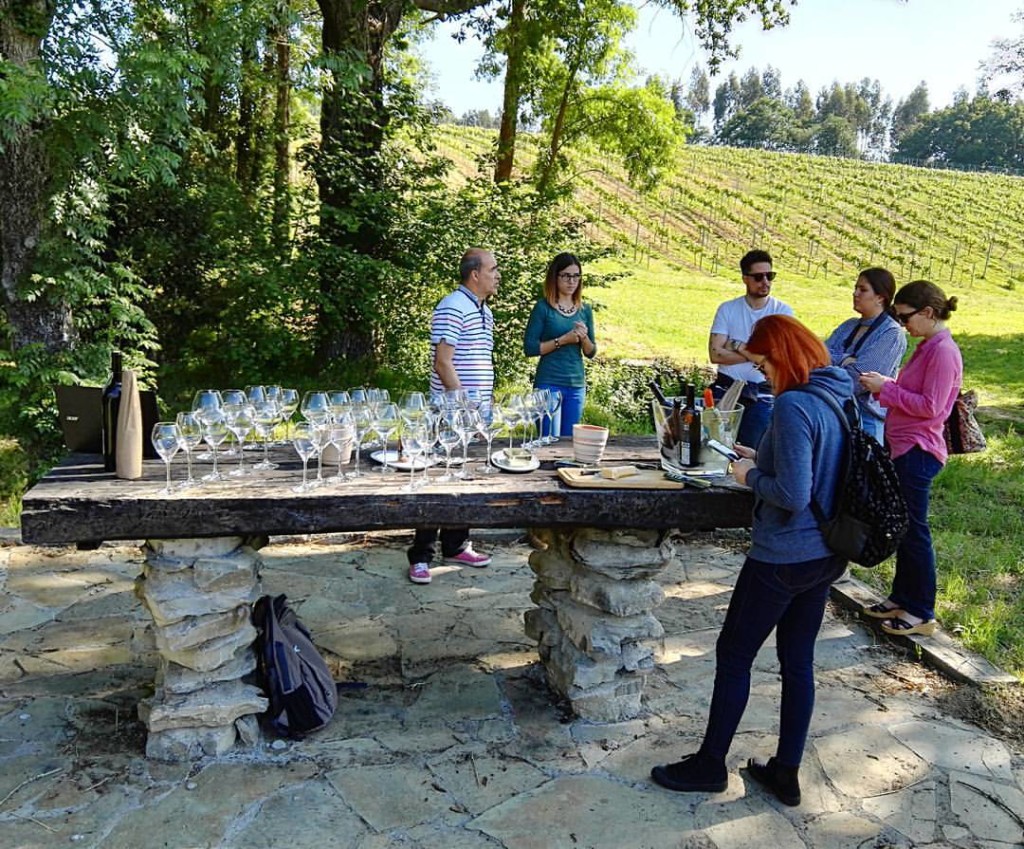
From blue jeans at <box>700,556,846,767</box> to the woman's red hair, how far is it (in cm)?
59

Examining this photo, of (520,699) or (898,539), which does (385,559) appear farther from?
(898,539)

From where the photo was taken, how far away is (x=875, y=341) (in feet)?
13.5

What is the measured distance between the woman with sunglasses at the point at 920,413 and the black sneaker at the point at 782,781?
5.28 ft

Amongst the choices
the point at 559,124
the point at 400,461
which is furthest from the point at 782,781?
the point at 559,124

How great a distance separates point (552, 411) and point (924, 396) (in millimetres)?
1742

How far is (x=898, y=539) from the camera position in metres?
2.53

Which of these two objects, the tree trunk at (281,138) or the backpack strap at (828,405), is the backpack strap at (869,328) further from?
the tree trunk at (281,138)

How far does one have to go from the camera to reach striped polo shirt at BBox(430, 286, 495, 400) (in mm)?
4141

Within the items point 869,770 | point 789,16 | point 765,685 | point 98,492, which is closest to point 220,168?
point 789,16

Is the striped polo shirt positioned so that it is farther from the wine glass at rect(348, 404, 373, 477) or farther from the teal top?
the wine glass at rect(348, 404, 373, 477)

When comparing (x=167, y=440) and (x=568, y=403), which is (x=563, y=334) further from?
(x=167, y=440)

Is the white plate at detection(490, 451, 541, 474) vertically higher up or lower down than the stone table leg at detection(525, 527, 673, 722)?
higher up

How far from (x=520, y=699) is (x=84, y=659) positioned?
80.5 inches

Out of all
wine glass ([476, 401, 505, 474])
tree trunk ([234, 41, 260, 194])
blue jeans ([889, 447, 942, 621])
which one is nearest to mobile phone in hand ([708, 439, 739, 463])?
wine glass ([476, 401, 505, 474])
